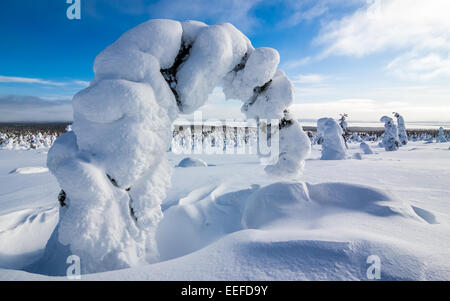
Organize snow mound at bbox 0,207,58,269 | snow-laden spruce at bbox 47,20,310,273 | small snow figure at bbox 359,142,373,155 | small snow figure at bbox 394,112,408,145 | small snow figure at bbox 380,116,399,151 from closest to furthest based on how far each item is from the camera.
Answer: snow-laden spruce at bbox 47,20,310,273
snow mound at bbox 0,207,58,269
small snow figure at bbox 359,142,373,155
small snow figure at bbox 380,116,399,151
small snow figure at bbox 394,112,408,145

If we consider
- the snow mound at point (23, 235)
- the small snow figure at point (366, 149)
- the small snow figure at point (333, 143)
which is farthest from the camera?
the small snow figure at point (366, 149)

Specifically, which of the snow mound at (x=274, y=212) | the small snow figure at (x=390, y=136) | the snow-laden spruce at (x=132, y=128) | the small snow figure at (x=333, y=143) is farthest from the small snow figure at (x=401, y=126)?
the snow-laden spruce at (x=132, y=128)

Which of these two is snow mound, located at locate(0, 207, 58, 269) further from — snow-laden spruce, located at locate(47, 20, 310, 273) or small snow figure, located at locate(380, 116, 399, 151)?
small snow figure, located at locate(380, 116, 399, 151)

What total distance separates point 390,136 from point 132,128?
32172 millimetres

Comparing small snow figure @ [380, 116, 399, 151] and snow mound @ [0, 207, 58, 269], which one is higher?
small snow figure @ [380, 116, 399, 151]

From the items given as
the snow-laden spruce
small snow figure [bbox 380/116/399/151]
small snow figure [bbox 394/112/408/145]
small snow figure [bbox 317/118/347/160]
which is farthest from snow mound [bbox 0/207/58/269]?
small snow figure [bbox 394/112/408/145]

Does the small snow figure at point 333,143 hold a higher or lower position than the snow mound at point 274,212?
higher

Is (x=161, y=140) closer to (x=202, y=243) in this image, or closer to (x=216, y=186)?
(x=202, y=243)

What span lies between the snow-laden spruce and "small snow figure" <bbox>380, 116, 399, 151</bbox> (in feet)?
98.5

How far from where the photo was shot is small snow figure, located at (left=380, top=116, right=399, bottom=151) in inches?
993

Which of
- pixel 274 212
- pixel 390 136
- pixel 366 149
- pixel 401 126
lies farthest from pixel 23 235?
pixel 401 126

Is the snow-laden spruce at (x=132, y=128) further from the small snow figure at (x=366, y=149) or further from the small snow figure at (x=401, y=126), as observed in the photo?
the small snow figure at (x=401, y=126)

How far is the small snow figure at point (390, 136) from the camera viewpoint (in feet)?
82.8

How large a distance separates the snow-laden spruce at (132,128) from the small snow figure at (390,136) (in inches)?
1182
